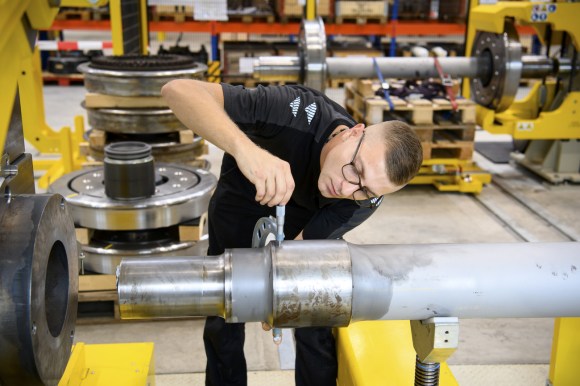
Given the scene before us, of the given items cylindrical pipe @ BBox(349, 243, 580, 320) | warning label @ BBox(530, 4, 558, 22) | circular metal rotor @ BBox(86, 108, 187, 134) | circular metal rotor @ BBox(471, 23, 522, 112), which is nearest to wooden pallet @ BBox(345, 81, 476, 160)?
circular metal rotor @ BBox(471, 23, 522, 112)

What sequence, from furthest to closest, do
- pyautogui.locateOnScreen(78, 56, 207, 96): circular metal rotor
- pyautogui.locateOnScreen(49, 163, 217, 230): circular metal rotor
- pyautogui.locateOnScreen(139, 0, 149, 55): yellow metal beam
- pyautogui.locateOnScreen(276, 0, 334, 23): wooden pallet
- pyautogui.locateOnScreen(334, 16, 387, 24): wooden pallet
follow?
1. pyautogui.locateOnScreen(334, 16, 387, 24): wooden pallet
2. pyautogui.locateOnScreen(276, 0, 334, 23): wooden pallet
3. pyautogui.locateOnScreen(139, 0, 149, 55): yellow metal beam
4. pyautogui.locateOnScreen(78, 56, 207, 96): circular metal rotor
5. pyautogui.locateOnScreen(49, 163, 217, 230): circular metal rotor

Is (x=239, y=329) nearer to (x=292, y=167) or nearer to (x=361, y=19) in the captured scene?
(x=292, y=167)

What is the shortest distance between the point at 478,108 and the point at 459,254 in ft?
14.5

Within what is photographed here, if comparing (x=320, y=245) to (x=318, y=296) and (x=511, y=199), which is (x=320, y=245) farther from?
(x=511, y=199)

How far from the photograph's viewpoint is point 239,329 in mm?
2379

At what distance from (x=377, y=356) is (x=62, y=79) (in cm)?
844

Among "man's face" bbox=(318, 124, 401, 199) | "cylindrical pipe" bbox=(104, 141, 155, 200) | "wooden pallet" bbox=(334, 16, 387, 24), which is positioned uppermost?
"wooden pallet" bbox=(334, 16, 387, 24)

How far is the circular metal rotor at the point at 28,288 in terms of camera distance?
1.09 meters

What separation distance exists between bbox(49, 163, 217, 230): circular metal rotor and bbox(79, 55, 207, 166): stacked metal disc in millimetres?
661

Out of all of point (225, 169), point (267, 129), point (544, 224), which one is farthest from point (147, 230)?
point (544, 224)

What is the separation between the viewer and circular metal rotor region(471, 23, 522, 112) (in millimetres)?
4773

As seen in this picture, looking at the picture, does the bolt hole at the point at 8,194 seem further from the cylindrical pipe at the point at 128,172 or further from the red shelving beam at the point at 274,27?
the red shelving beam at the point at 274,27

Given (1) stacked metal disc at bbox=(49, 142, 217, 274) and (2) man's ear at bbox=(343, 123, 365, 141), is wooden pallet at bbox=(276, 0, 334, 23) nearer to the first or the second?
(1) stacked metal disc at bbox=(49, 142, 217, 274)

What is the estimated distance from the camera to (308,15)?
6266 millimetres
